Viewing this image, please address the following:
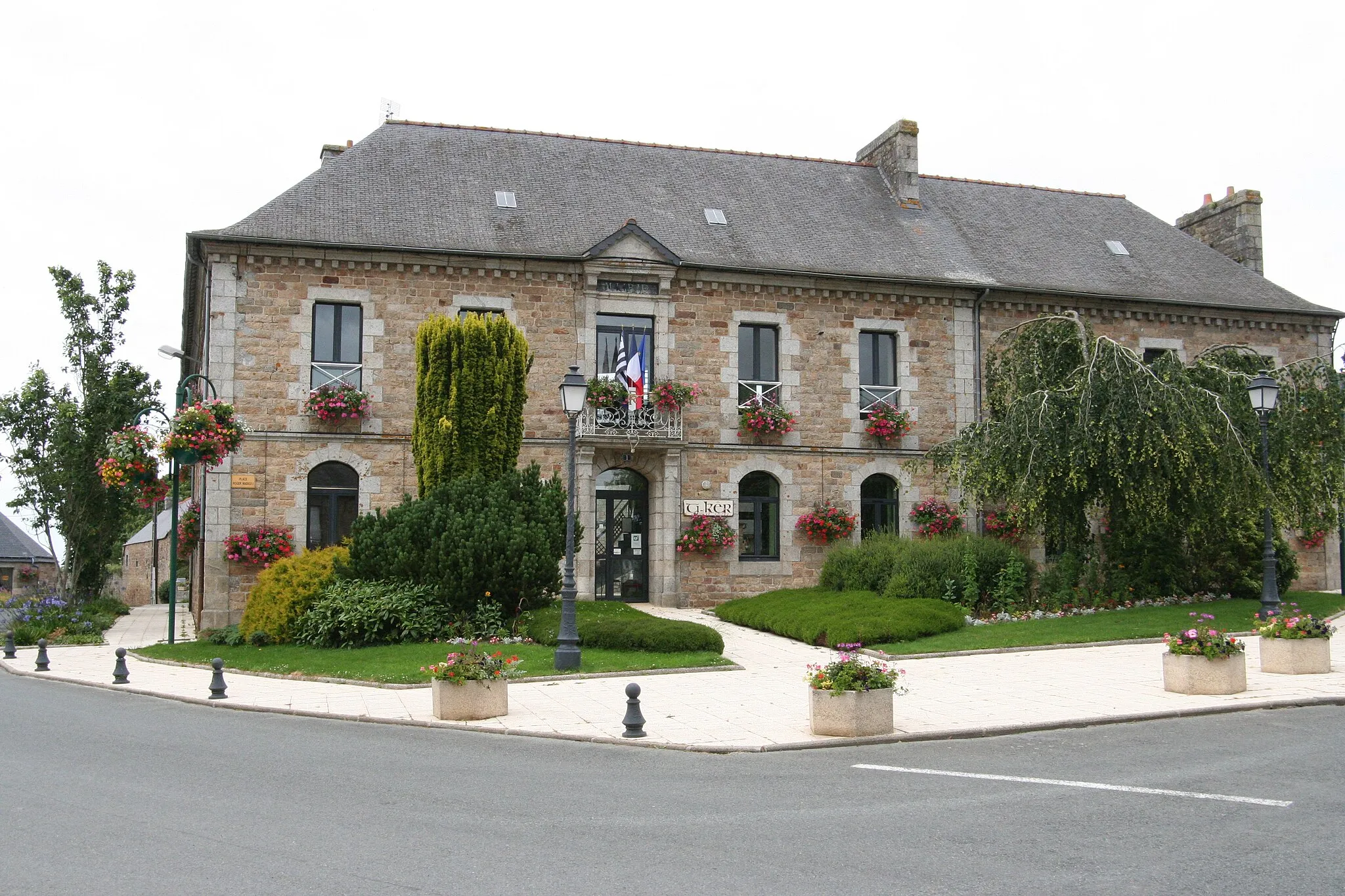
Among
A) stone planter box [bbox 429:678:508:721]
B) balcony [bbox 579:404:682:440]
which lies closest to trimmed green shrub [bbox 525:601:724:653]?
stone planter box [bbox 429:678:508:721]

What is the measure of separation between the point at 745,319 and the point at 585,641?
28.7ft

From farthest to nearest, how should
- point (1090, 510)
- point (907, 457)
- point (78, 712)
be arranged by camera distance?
point (907, 457), point (1090, 510), point (78, 712)

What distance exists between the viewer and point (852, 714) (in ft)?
29.7

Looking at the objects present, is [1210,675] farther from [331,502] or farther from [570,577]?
[331,502]

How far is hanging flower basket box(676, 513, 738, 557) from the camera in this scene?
2027 cm

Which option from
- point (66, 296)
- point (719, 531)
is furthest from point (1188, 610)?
point (66, 296)

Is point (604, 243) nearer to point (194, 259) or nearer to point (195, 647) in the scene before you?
point (194, 259)

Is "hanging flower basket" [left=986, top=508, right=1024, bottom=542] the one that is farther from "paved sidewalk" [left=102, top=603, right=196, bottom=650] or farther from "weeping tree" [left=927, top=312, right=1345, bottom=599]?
"paved sidewalk" [left=102, top=603, right=196, bottom=650]

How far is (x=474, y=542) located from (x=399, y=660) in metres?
2.15

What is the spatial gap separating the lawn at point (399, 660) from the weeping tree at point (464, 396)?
2.96 m

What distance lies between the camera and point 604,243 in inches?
795

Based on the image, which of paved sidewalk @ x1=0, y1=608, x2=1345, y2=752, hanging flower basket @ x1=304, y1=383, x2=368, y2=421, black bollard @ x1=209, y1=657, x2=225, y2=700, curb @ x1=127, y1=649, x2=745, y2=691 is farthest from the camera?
hanging flower basket @ x1=304, y1=383, x2=368, y2=421

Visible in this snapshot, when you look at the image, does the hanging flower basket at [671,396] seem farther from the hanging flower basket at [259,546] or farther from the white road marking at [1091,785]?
the white road marking at [1091,785]

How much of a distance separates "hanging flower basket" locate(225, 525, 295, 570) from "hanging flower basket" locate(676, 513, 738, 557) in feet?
22.8
